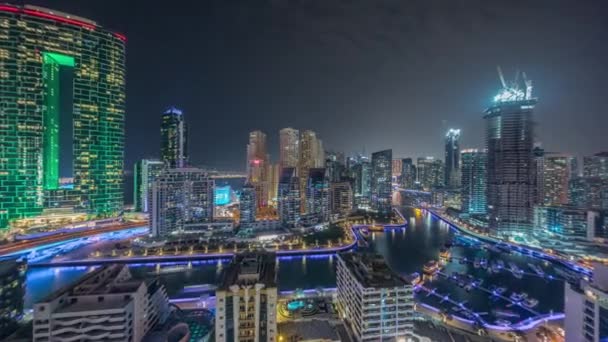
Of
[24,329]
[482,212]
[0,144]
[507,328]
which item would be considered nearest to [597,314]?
[507,328]

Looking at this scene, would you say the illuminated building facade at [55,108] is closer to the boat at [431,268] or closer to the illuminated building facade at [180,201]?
the illuminated building facade at [180,201]

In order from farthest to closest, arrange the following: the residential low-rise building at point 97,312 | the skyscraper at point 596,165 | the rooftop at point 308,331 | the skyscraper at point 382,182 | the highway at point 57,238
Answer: the skyscraper at point 382,182
the skyscraper at point 596,165
the highway at point 57,238
the rooftop at point 308,331
the residential low-rise building at point 97,312

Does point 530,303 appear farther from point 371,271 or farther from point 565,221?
point 565,221

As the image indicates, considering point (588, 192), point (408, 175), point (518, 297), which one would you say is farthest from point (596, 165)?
point (518, 297)

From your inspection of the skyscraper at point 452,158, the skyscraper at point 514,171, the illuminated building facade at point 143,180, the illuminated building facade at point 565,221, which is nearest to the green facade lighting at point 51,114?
the illuminated building facade at point 143,180

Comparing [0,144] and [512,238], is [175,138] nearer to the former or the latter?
[0,144]

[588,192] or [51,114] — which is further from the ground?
[51,114]

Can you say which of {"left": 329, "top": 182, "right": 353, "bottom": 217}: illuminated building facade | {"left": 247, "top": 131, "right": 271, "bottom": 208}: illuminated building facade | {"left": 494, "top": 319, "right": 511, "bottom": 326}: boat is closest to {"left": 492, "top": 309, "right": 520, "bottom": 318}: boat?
{"left": 494, "top": 319, "right": 511, "bottom": 326}: boat
